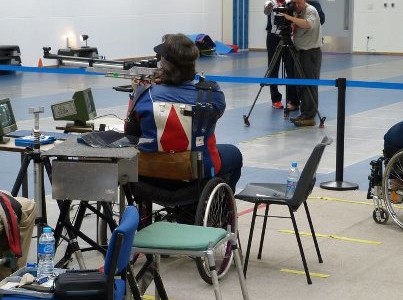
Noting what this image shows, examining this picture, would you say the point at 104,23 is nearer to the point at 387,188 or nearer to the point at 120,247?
the point at 387,188

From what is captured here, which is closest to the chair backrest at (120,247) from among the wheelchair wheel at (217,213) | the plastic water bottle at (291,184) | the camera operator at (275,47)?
the wheelchair wheel at (217,213)

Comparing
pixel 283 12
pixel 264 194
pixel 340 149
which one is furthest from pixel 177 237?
pixel 283 12

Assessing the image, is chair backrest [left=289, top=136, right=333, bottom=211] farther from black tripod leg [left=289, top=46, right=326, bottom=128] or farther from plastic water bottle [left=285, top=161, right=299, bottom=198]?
black tripod leg [left=289, top=46, right=326, bottom=128]

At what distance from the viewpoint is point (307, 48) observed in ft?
34.8

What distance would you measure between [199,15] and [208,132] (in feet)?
54.9

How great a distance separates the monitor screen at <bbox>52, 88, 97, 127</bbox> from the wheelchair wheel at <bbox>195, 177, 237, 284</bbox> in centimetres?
154

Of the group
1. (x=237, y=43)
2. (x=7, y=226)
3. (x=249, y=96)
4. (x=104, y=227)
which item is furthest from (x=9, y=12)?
(x=7, y=226)

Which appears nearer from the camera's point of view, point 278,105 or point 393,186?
point 393,186

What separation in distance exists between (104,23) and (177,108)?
13994 mm

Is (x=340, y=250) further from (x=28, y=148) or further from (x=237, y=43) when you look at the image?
(x=237, y=43)

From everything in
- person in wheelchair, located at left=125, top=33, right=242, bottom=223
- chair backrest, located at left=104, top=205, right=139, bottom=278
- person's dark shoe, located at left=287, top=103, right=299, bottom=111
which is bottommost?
person's dark shoe, located at left=287, top=103, right=299, bottom=111

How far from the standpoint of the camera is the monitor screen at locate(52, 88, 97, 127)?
619 centimetres

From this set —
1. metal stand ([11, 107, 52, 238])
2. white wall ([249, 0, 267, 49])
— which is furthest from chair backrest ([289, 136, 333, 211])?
white wall ([249, 0, 267, 49])

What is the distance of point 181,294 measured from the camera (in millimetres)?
4797
